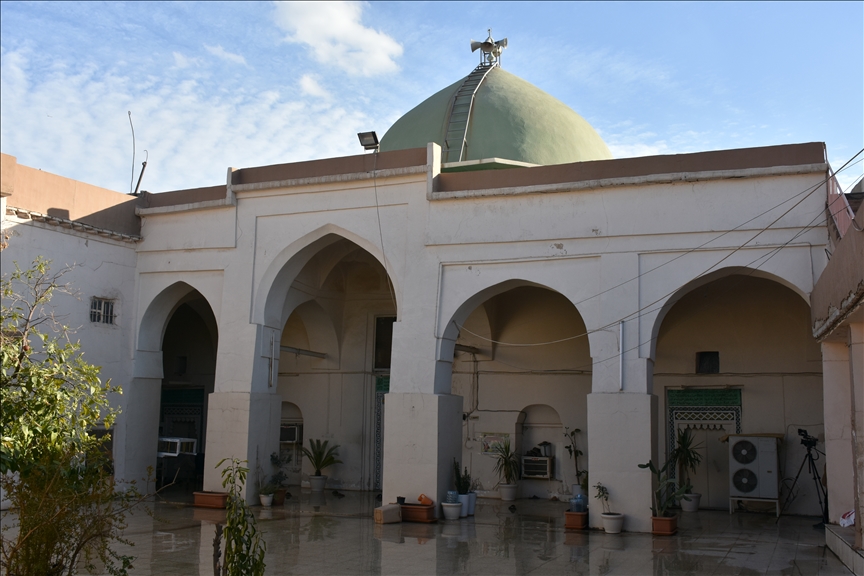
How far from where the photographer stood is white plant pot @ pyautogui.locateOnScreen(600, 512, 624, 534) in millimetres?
10930

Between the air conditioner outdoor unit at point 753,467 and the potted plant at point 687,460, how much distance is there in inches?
26.0

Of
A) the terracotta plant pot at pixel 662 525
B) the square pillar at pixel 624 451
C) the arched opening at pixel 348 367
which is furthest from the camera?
the arched opening at pixel 348 367

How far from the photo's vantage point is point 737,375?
46.3 ft

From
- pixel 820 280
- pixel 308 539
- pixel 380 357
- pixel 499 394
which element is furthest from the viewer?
pixel 380 357

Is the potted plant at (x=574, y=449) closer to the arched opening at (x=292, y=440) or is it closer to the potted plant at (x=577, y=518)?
the potted plant at (x=577, y=518)

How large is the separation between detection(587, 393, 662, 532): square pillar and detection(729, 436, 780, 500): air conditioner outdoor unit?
99.8 inches

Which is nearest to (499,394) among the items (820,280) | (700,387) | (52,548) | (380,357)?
(380,357)

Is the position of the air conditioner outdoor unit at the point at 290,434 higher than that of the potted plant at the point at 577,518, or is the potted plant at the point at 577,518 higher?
the air conditioner outdoor unit at the point at 290,434

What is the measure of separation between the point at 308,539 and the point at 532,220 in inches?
215

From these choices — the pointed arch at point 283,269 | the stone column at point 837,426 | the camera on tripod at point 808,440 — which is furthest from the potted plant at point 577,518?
the pointed arch at point 283,269

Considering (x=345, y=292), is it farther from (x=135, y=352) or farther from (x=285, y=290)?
(x=135, y=352)

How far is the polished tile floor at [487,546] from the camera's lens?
8688 mm

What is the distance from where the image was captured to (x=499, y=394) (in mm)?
15922

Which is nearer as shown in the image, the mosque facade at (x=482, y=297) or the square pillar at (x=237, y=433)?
the mosque facade at (x=482, y=297)
